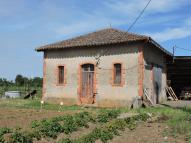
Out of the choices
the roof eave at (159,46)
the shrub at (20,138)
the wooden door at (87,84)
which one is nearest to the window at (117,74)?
the wooden door at (87,84)

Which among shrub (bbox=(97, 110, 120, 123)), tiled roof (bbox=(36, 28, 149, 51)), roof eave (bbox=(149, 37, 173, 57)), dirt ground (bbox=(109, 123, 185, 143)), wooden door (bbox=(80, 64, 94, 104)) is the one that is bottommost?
dirt ground (bbox=(109, 123, 185, 143))

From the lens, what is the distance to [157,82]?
25109 mm

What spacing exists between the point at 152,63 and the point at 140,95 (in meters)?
3.41

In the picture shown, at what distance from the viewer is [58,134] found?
10.7m

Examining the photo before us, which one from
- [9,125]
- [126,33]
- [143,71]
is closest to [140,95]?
[143,71]

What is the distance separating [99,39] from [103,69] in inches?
82.4

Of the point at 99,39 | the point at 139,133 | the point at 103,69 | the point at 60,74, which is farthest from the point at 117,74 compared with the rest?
the point at 139,133

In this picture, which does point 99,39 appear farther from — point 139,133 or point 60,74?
point 139,133

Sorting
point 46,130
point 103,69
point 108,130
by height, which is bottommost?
point 108,130

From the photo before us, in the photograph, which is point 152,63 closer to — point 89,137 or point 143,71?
point 143,71

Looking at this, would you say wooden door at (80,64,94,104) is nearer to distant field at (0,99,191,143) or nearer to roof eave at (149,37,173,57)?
roof eave at (149,37,173,57)

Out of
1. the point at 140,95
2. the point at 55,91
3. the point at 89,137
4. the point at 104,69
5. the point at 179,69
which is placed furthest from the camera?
the point at 179,69

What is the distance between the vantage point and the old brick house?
21.1 m

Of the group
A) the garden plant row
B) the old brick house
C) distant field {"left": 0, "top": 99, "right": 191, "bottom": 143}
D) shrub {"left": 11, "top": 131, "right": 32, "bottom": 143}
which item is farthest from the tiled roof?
shrub {"left": 11, "top": 131, "right": 32, "bottom": 143}
